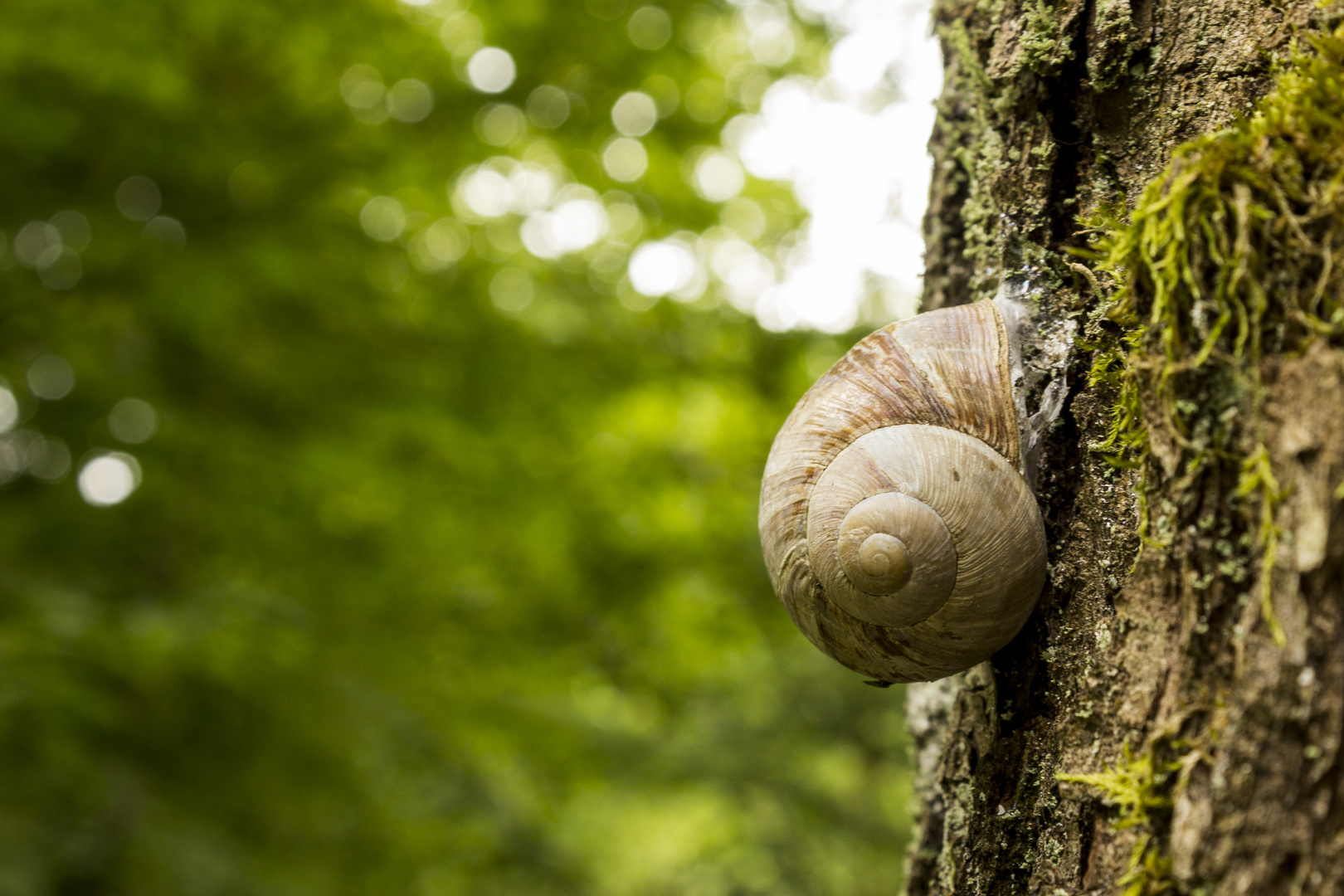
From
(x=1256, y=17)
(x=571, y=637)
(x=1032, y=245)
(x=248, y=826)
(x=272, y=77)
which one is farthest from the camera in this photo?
(x=571, y=637)

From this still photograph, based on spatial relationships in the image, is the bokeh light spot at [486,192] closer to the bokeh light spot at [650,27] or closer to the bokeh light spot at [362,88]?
the bokeh light spot at [362,88]

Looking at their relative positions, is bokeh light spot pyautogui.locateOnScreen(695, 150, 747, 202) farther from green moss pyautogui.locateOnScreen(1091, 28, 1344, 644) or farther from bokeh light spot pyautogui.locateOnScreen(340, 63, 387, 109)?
green moss pyautogui.locateOnScreen(1091, 28, 1344, 644)

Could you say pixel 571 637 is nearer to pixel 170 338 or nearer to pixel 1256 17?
pixel 170 338

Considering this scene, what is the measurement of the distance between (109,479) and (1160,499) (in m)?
4.43

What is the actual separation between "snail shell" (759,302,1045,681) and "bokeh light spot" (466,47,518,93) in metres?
3.29

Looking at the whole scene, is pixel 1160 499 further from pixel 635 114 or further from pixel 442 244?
pixel 442 244

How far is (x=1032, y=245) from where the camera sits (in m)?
1.17

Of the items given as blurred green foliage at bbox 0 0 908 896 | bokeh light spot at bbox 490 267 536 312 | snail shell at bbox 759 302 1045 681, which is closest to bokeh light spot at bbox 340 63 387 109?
blurred green foliage at bbox 0 0 908 896

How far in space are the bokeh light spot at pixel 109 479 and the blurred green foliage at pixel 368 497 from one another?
5 centimetres

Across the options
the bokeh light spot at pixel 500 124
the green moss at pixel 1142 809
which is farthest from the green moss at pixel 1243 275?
the bokeh light spot at pixel 500 124

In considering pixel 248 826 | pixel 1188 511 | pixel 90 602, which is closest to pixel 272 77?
pixel 90 602

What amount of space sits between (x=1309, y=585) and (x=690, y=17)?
3755 millimetres

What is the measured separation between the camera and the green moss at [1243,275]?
760 millimetres

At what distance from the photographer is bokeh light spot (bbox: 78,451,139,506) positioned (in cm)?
383
